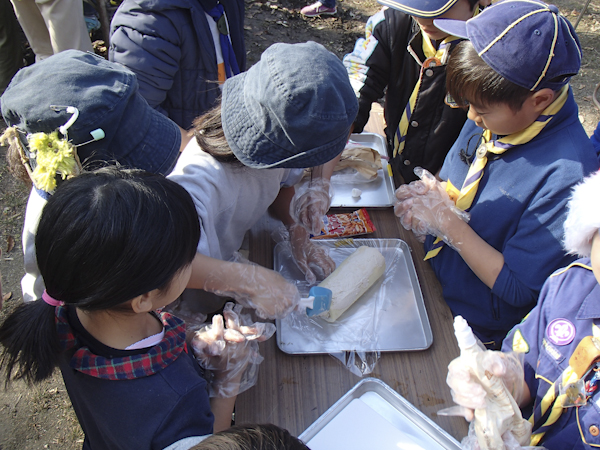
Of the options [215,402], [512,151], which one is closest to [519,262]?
[512,151]

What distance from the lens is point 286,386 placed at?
1347 millimetres

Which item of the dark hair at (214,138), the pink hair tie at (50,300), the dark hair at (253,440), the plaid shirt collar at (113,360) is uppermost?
the dark hair at (214,138)

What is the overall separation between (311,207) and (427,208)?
0.49 metres

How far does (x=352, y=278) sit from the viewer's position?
5.29ft

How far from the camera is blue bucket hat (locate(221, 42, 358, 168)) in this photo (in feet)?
3.71

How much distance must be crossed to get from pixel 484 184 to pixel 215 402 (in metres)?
1.27

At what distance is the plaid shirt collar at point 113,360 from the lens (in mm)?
991

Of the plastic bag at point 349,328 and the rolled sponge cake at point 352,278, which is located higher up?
the rolled sponge cake at point 352,278

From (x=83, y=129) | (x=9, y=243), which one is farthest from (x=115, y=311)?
A: (x=9, y=243)

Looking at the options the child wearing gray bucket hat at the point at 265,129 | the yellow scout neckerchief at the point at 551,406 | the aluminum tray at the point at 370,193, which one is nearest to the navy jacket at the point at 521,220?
the yellow scout neckerchief at the point at 551,406

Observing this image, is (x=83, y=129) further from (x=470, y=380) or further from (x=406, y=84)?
(x=406, y=84)

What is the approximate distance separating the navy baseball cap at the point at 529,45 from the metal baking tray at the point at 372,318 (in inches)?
32.6

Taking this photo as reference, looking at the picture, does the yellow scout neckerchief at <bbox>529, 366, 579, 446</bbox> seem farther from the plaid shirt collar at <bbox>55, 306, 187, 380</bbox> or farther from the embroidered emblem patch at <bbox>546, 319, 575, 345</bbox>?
the plaid shirt collar at <bbox>55, 306, 187, 380</bbox>

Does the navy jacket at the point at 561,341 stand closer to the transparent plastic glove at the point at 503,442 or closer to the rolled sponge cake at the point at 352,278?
the transparent plastic glove at the point at 503,442
